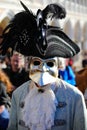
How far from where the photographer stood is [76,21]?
93.6 feet

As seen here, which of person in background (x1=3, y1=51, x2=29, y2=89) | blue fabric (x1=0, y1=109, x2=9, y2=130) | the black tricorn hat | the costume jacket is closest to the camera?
the costume jacket

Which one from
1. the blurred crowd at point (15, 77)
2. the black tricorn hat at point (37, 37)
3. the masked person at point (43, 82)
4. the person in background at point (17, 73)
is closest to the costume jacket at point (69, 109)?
the masked person at point (43, 82)

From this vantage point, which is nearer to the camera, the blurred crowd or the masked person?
the masked person

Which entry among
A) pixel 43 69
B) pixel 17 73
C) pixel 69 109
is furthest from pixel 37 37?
pixel 17 73

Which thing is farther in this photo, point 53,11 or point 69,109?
point 53,11

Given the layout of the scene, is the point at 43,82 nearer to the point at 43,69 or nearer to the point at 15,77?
the point at 43,69

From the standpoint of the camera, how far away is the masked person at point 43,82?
270 centimetres

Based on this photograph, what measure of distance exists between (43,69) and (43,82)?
0.36 feet

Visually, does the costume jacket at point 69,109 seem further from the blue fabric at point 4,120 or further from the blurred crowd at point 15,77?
the blue fabric at point 4,120

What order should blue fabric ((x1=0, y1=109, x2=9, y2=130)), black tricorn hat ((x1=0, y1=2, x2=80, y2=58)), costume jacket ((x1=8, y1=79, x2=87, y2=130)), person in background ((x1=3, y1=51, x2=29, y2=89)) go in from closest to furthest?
costume jacket ((x1=8, y1=79, x2=87, y2=130)), black tricorn hat ((x1=0, y1=2, x2=80, y2=58)), blue fabric ((x1=0, y1=109, x2=9, y2=130)), person in background ((x1=3, y1=51, x2=29, y2=89))

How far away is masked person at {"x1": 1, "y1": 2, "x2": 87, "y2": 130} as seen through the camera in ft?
8.86

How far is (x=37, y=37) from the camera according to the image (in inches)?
110

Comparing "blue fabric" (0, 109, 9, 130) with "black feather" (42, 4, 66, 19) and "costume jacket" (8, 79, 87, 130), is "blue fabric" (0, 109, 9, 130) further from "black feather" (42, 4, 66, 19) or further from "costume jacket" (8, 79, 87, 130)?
"black feather" (42, 4, 66, 19)

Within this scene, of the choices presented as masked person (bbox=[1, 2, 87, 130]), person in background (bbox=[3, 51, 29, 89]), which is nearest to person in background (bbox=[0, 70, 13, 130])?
masked person (bbox=[1, 2, 87, 130])
